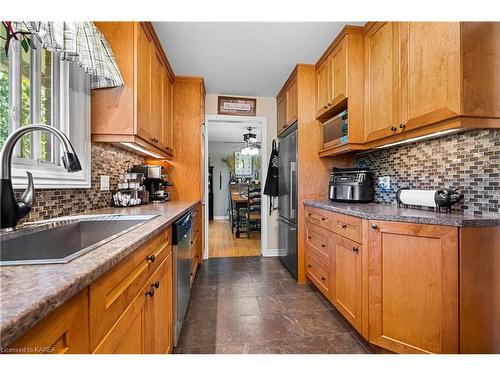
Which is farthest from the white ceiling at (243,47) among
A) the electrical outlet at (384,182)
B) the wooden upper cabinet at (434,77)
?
the electrical outlet at (384,182)

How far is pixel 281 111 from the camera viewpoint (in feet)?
11.0

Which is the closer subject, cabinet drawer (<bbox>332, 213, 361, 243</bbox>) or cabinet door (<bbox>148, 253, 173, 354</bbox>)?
cabinet door (<bbox>148, 253, 173, 354</bbox>)

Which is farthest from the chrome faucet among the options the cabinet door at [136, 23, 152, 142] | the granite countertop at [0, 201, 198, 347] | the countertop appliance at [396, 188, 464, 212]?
the countertop appliance at [396, 188, 464, 212]

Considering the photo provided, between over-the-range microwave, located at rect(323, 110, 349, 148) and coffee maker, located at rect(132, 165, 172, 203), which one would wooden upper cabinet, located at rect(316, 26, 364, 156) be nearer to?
over-the-range microwave, located at rect(323, 110, 349, 148)

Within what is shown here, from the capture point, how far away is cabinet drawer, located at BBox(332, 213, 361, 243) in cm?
156

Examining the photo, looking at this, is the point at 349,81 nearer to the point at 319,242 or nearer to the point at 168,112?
the point at 319,242

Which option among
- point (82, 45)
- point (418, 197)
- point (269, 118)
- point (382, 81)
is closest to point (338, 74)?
point (382, 81)

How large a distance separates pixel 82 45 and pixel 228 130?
4628 mm

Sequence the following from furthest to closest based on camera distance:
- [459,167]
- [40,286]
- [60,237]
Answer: [459,167] < [60,237] < [40,286]

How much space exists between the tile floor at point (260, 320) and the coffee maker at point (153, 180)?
102 centimetres

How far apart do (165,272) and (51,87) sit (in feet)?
4.38

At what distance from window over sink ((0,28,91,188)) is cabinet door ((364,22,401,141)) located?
2.12 meters

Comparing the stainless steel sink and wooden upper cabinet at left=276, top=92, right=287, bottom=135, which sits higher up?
wooden upper cabinet at left=276, top=92, right=287, bottom=135

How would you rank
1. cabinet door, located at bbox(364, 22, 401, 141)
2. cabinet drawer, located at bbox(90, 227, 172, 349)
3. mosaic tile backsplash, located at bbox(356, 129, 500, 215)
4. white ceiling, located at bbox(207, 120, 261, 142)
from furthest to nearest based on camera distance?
white ceiling, located at bbox(207, 120, 261, 142) < cabinet door, located at bbox(364, 22, 401, 141) < mosaic tile backsplash, located at bbox(356, 129, 500, 215) < cabinet drawer, located at bbox(90, 227, 172, 349)
